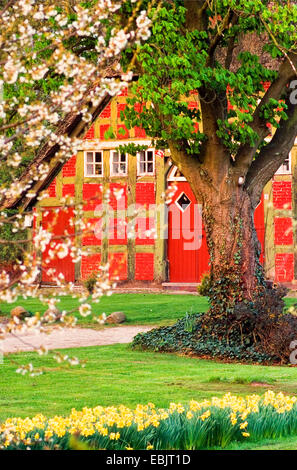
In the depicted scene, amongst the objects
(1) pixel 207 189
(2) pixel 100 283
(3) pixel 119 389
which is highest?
(1) pixel 207 189

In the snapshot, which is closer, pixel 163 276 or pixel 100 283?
pixel 100 283

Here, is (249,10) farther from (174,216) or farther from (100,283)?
(174,216)

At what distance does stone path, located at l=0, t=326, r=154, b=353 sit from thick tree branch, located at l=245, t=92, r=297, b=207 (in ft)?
12.1

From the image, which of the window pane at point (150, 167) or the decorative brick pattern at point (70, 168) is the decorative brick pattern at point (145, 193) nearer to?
the window pane at point (150, 167)

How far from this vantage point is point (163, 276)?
77.5 feet

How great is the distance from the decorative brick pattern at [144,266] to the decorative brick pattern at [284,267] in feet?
11.8

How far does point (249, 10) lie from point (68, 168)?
1341 centimetres

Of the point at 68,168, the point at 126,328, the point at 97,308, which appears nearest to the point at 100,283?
the point at 126,328

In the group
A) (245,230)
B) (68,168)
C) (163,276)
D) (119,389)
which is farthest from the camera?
(68,168)

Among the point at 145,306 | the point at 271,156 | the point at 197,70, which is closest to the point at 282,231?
the point at 145,306

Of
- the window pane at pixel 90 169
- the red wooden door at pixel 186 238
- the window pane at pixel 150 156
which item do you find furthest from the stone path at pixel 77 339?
the window pane at pixel 90 169

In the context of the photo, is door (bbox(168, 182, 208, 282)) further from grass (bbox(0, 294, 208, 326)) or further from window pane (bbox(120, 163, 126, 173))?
grass (bbox(0, 294, 208, 326))

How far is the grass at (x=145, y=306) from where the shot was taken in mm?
18181

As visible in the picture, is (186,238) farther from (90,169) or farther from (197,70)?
(197,70)
